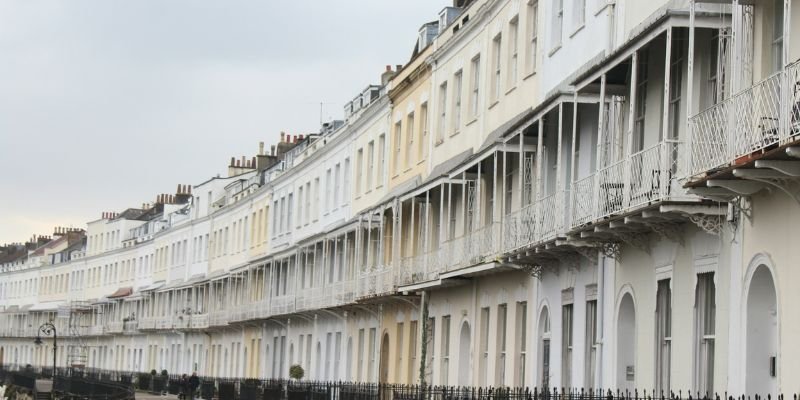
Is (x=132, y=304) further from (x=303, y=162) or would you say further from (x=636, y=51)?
(x=636, y=51)

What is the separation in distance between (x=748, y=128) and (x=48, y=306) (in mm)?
106834

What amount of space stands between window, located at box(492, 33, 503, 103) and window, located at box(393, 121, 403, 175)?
31.1 ft

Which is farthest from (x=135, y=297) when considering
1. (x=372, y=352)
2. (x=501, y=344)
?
(x=501, y=344)

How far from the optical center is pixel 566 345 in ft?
79.4

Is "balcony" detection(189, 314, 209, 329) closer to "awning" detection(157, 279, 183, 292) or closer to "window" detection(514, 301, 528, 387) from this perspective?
"awning" detection(157, 279, 183, 292)

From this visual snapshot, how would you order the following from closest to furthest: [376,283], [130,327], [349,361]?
[376,283] < [349,361] < [130,327]

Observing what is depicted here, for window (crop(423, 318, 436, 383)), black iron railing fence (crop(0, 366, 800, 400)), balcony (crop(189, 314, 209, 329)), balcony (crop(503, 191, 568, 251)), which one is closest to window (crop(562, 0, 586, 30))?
balcony (crop(503, 191, 568, 251))

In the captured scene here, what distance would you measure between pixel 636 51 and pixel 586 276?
5.36 meters

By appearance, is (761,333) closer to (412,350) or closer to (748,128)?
(748,128)

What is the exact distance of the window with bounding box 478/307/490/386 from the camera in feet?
96.4

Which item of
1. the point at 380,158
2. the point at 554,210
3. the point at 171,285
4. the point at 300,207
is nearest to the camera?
the point at 554,210

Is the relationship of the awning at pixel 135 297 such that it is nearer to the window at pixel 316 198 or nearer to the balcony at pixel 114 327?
the balcony at pixel 114 327

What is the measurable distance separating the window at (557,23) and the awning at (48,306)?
9034 centimetres

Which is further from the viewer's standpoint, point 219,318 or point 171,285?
point 171,285
